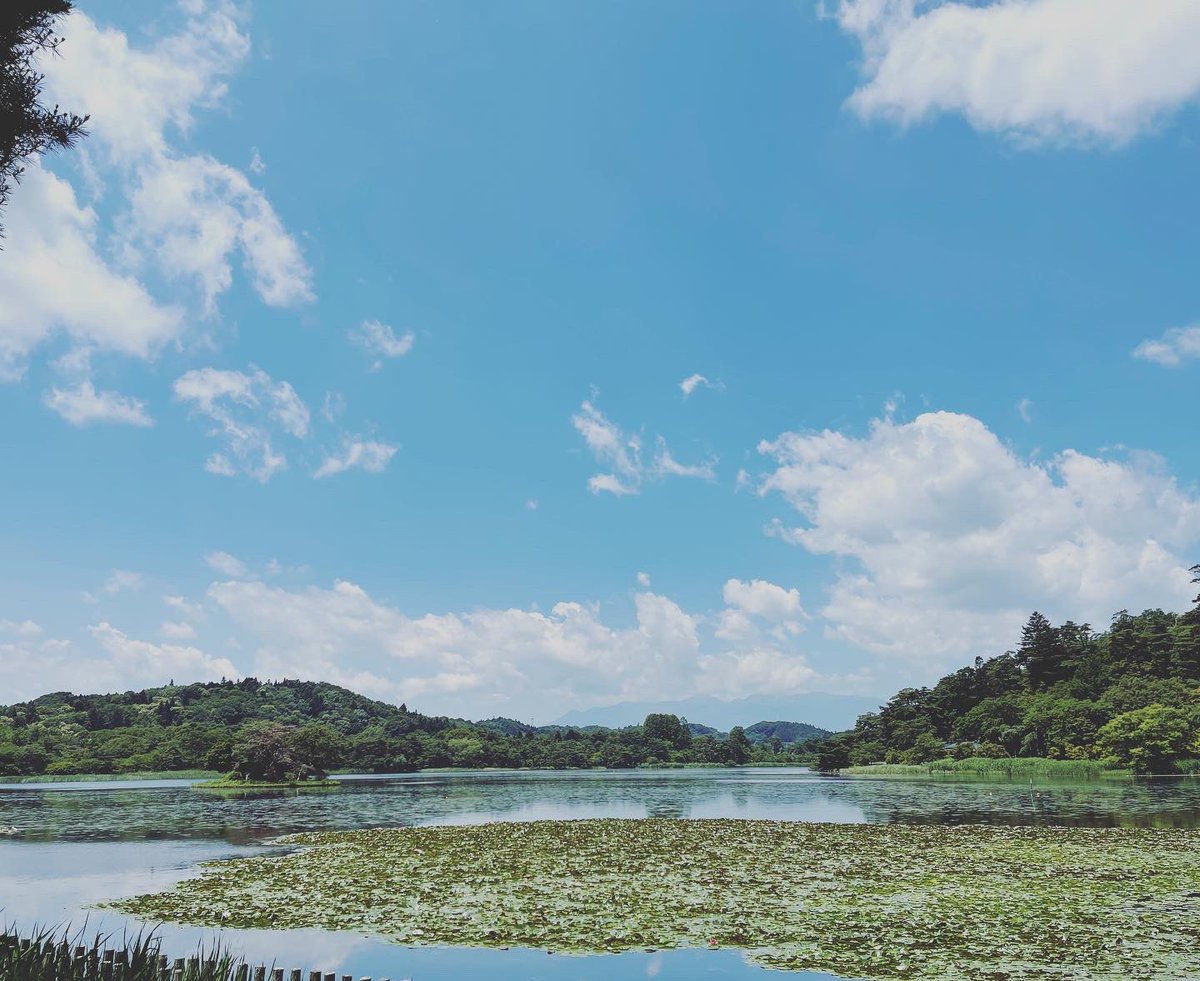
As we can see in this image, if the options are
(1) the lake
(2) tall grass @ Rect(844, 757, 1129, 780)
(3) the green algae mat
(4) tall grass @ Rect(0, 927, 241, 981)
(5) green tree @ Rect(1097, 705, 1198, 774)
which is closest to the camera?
(4) tall grass @ Rect(0, 927, 241, 981)

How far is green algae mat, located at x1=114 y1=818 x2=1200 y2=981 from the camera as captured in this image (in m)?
12.9

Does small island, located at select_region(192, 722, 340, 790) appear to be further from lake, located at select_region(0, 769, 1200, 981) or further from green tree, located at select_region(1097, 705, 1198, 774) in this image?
green tree, located at select_region(1097, 705, 1198, 774)

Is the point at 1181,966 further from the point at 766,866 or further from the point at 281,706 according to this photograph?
the point at 281,706

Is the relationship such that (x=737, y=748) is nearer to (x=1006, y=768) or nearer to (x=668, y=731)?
(x=668, y=731)

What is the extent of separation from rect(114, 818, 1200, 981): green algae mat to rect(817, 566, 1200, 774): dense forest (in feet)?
165

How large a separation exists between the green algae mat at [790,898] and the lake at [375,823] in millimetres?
538

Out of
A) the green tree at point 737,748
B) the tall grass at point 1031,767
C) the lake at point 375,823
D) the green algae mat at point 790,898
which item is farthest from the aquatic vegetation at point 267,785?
the green tree at point 737,748

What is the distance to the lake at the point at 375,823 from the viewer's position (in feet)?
45.3

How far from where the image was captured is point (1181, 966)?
38.4 feet

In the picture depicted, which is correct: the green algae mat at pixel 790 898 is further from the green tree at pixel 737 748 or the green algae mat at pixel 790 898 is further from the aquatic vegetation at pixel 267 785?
the green tree at pixel 737 748

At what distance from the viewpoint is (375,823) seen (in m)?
39.0

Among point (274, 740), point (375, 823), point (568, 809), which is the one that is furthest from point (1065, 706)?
point (274, 740)

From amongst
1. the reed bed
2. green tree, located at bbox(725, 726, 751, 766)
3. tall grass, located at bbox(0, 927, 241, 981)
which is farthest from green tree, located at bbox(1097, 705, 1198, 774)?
green tree, located at bbox(725, 726, 751, 766)

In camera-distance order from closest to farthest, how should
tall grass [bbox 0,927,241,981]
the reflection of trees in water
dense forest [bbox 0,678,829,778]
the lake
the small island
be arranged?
A: 1. tall grass [bbox 0,927,241,981]
2. the lake
3. the reflection of trees in water
4. the small island
5. dense forest [bbox 0,678,829,778]
